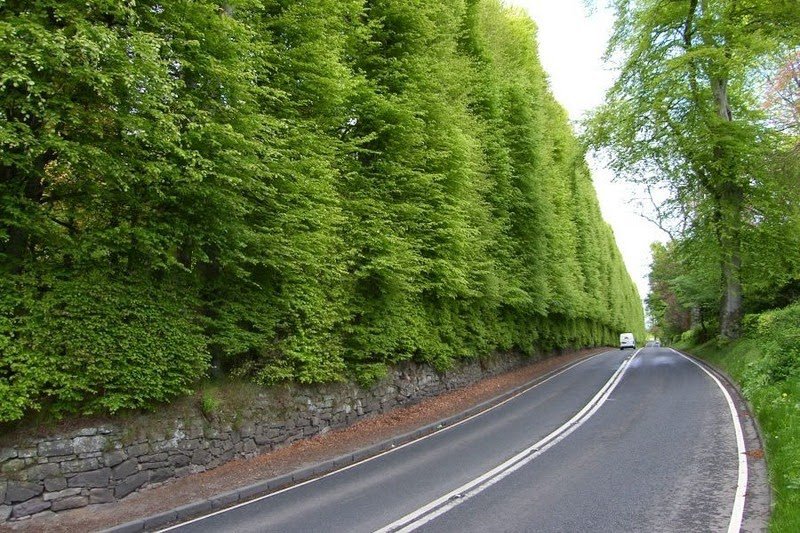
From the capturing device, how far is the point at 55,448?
23.0 feet

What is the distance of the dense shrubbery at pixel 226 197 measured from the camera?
6742 millimetres

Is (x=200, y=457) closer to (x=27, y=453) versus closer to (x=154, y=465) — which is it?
(x=154, y=465)

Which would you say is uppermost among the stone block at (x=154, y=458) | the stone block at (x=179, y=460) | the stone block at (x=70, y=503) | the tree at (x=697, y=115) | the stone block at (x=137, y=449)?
the tree at (x=697, y=115)

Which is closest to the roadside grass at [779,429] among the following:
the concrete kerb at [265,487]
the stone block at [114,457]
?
the concrete kerb at [265,487]

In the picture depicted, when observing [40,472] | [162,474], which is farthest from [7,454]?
[162,474]

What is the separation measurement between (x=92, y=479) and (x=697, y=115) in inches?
937

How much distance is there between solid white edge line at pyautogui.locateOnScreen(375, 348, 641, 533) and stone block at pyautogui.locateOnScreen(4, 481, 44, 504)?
182 inches

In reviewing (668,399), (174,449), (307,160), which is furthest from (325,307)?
(668,399)

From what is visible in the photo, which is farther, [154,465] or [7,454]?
[154,465]

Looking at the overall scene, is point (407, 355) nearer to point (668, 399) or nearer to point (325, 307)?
point (325, 307)

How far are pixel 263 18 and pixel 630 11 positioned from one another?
18.9 metres

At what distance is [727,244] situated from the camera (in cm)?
2131

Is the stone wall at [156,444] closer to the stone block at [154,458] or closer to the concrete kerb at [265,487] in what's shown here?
the stone block at [154,458]

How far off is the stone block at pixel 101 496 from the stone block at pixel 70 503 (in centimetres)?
7
